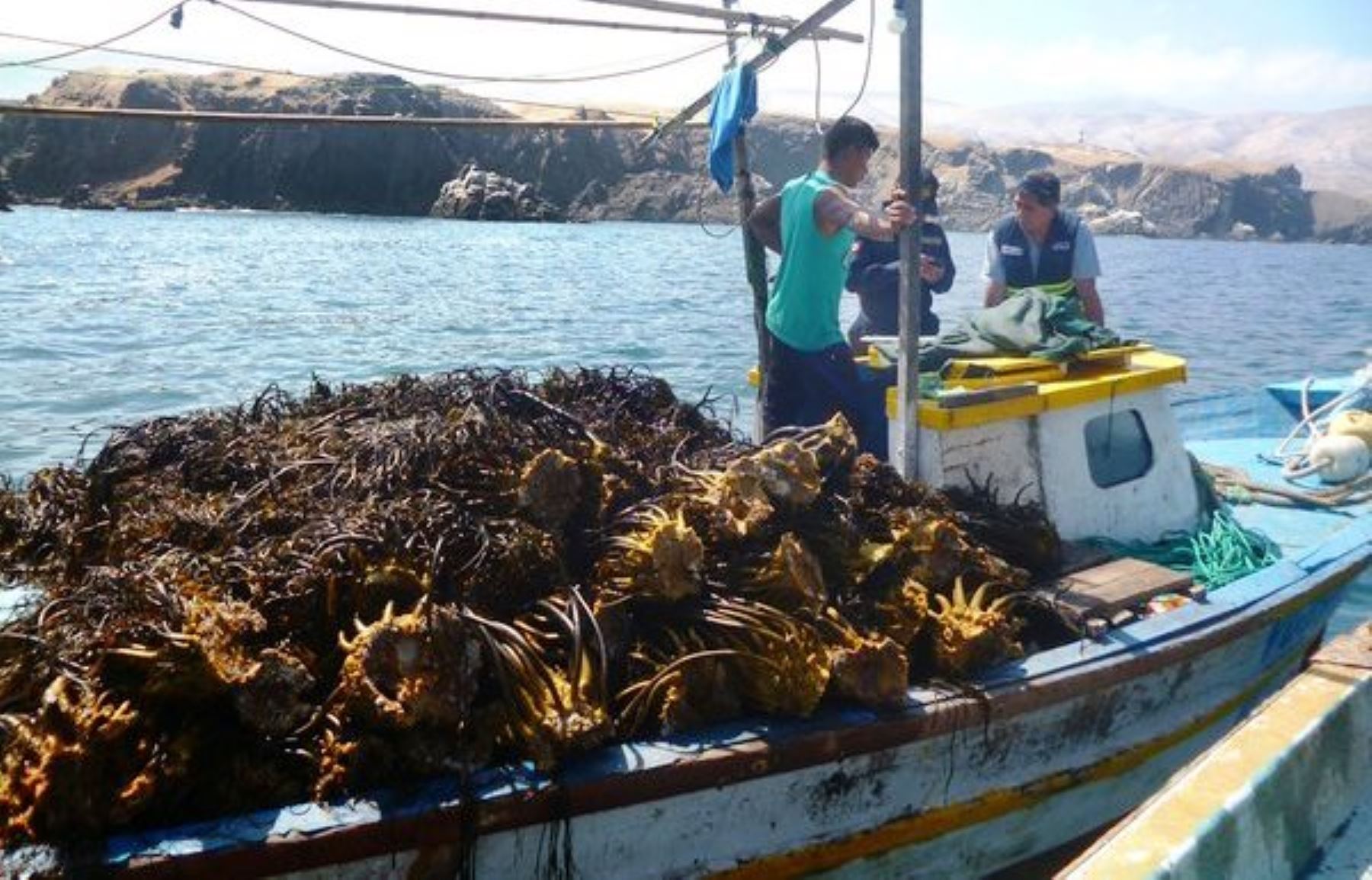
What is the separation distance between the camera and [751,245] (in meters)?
6.81

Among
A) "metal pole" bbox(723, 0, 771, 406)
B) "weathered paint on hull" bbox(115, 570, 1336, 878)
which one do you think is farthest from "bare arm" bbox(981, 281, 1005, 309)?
"weathered paint on hull" bbox(115, 570, 1336, 878)

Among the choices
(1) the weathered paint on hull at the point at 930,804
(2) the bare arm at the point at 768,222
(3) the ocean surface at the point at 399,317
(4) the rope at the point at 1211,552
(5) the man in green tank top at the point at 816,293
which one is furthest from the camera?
(3) the ocean surface at the point at 399,317

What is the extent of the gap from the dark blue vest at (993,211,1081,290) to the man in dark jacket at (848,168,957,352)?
38 centimetres

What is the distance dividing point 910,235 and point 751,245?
1833 millimetres

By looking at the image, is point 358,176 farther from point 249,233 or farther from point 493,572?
point 493,572

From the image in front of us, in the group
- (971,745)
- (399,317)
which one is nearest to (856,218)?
(971,745)

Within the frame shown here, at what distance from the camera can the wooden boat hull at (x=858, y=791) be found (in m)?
3.33

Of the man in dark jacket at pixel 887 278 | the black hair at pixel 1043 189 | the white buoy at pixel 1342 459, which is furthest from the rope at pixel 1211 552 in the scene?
the black hair at pixel 1043 189

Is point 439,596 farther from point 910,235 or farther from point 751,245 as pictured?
point 751,245

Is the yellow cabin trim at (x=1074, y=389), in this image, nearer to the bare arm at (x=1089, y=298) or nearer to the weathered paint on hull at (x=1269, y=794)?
the bare arm at (x=1089, y=298)

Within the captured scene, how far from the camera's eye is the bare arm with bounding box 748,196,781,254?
20.6 feet

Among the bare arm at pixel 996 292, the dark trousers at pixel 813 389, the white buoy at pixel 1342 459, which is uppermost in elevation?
the bare arm at pixel 996 292

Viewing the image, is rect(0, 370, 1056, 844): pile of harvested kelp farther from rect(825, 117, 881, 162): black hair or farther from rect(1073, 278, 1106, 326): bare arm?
rect(1073, 278, 1106, 326): bare arm

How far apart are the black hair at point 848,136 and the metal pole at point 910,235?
52cm
